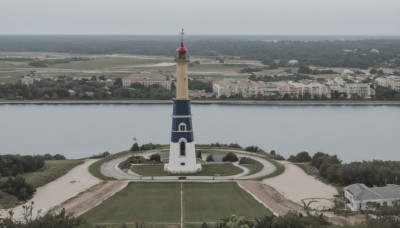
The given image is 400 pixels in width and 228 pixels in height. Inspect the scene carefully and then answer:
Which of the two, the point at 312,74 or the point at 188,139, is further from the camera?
the point at 312,74

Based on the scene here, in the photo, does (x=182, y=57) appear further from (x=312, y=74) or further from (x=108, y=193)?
(x=312, y=74)

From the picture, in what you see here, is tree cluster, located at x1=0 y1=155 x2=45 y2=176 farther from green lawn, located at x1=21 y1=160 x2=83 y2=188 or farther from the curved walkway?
the curved walkway

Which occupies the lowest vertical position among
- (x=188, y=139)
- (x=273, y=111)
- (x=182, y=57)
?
(x=273, y=111)

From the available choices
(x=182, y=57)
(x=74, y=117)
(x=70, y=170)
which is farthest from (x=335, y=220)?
(x=74, y=117)

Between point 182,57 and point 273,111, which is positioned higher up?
point 182,57

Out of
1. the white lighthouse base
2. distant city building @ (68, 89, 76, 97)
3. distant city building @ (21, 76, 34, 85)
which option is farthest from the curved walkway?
distant city building @ (21, 76, 34, 85)

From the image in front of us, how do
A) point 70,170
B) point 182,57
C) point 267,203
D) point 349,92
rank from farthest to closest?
point 349,92, point 70,170, point 182,57, point 267,203

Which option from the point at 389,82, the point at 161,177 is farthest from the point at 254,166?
the point at 389,82
